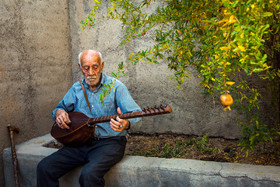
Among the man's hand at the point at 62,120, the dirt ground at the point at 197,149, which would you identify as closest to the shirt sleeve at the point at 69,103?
the man's hand at the point at 62,120

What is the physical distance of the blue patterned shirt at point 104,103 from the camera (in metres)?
2.48

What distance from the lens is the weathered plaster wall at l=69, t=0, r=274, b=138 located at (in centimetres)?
330

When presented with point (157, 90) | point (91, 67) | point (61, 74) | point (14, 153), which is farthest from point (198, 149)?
point (61, 74)

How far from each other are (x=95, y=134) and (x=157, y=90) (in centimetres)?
126

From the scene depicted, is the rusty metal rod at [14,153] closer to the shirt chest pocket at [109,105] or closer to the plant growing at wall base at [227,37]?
the shirt chest pocket at [109,105]

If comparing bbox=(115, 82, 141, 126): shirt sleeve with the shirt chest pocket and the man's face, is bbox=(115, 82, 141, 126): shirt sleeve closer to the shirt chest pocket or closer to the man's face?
the shirt chest pocket

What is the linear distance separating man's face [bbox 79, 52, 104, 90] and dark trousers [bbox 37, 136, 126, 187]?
0.60 m

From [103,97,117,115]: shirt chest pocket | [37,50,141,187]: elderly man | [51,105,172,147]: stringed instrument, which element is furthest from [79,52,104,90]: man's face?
[51,105,172,147]: stringed instrument

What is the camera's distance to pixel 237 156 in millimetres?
2662

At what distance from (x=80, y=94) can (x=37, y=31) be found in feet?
4.22

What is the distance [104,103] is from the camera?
254cm

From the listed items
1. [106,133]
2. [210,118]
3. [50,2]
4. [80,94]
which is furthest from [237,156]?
[50,2]

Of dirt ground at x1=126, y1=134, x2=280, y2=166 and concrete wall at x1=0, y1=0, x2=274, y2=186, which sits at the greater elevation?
concrete wall at x1=0, y1=0, x2=274, y2=186

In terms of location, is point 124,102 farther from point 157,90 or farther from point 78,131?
point 157,90
